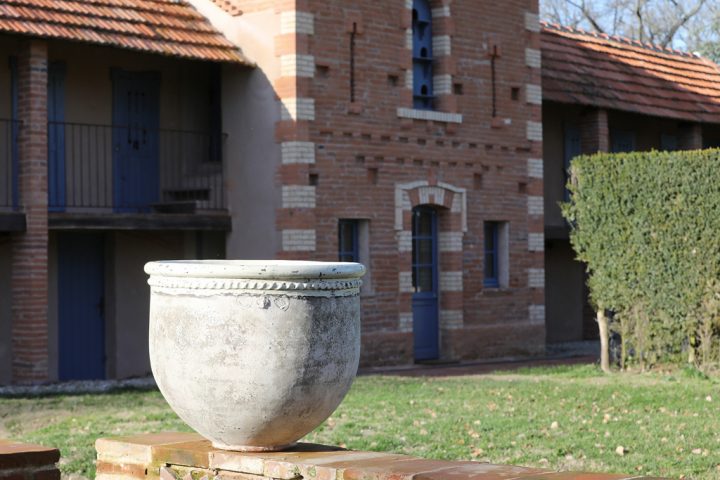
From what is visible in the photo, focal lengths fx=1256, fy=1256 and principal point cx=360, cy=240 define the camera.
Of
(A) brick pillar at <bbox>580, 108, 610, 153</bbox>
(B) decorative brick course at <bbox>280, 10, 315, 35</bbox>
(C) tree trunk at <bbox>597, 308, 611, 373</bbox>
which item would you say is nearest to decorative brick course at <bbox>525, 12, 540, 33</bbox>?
(A) brick pillar at <bbox>580, 108, 610, 153</bbox>

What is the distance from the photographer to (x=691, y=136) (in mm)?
27375

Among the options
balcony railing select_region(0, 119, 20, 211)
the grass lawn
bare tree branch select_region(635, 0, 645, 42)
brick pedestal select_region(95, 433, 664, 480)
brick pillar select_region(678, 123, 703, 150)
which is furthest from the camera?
bare tree branch select_region(635, 0, 645, 42)

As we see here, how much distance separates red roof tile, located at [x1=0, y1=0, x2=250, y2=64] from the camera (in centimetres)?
1659

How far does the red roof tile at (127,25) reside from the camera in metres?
16.6

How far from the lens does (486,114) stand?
21297 mm

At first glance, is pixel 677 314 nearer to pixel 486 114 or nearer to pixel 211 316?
pixel 486 114

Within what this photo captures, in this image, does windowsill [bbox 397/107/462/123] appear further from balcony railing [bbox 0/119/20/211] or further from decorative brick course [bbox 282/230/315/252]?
balcony railing [bbox 0/119/20/211]

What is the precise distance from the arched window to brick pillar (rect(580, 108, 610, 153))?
16.1 ft

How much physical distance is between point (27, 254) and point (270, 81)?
176 inches

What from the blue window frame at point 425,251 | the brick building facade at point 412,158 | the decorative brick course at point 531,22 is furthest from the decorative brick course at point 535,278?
the decorative brick course at point 531,22

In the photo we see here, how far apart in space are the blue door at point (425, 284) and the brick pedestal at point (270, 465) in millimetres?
13342

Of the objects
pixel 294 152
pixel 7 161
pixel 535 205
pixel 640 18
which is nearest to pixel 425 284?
pixel 535 205

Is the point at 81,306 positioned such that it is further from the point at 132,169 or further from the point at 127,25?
the point at 127,25

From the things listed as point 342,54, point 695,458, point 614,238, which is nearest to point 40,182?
point 342,54
